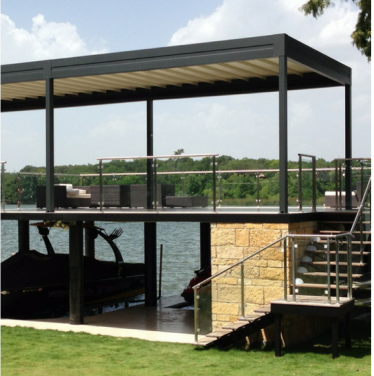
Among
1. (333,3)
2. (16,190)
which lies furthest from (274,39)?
(333,3)

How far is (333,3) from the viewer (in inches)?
936

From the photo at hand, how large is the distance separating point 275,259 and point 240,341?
1.57 m

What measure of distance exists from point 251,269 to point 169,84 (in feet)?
A: 20.5

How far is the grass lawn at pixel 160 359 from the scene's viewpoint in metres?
10.0

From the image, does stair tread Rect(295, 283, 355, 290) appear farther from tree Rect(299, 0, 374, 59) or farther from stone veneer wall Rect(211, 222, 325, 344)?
tree Rect(299, 0, 374, 59)

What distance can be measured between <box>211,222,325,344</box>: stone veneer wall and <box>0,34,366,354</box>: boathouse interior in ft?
0.44

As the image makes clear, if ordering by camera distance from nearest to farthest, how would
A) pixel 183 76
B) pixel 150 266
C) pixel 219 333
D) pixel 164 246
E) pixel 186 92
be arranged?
pixel 219 333, pixel 183 76, pixel 186 92, pixel 150 266, pixel 164 246

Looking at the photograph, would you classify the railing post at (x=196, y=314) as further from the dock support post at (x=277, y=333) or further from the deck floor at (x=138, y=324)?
the dock support post at (x=277, y=333)

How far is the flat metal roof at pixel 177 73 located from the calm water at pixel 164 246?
14.7m

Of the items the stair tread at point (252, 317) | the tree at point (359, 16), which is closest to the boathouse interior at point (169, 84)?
the stair tread at point (252, 317)

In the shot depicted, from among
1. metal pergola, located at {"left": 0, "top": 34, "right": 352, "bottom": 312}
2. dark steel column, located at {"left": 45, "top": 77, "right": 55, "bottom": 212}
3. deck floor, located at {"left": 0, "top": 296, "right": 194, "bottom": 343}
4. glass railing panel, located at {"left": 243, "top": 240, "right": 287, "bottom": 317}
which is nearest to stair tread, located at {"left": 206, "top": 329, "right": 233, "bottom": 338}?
glass railing panel, located at {"left": 243, "top": 240, "right": 287, "bottom": 317}

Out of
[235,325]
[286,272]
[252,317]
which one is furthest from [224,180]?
[235,325]

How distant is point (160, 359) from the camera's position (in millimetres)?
10922

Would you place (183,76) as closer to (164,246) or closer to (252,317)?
(252,317)
